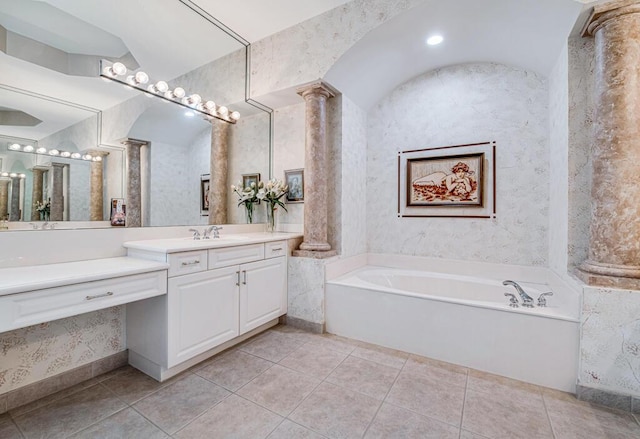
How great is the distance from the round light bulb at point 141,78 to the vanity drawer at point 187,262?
1439 mm

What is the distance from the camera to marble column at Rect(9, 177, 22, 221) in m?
1.57

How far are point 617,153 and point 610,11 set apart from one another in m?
0.87

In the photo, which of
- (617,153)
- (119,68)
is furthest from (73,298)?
(617,153)

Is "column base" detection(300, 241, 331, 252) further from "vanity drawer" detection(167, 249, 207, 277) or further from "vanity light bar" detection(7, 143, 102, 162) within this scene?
"vanity light bar" detection(7, 143, 102, 162)

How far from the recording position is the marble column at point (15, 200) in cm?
157

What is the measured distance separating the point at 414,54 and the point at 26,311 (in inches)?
133

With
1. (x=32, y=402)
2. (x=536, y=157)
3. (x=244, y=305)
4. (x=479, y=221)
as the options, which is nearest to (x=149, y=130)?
A: (x=244, y=305)

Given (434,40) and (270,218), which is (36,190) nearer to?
(270,218)

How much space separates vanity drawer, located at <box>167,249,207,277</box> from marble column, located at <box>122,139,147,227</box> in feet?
1.89

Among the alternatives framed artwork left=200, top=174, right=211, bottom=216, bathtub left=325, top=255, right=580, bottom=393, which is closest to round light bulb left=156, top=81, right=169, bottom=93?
framed artwork left=200, top=174, right=211, bottom=216

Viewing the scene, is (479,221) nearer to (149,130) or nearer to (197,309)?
(197,309)

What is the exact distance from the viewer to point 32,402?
1.61 m

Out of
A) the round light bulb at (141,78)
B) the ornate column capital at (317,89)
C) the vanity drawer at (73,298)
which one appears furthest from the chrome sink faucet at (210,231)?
the ornate column capital at (317,89)

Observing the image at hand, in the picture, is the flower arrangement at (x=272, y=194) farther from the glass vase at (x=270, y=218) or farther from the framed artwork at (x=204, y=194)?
the framed artwork at (x=204, y=194)
